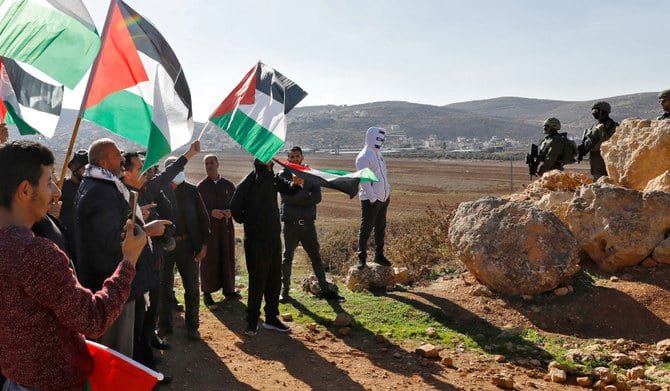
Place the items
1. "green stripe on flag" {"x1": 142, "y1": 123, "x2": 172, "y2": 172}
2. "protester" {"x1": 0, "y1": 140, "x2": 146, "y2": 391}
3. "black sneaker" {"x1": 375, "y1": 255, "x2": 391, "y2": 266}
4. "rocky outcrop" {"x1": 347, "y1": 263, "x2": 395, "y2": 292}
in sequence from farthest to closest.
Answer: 1. "black sneaker" {"x1": 375, "y1": 255, "x2": 391, "y2": 266}
2. "rocky outcrop" {"x1": 347, "y1": 263, "x2": 395, "y2": 292}
3. "green stripe on flag" {"x1": 142, "y1": 123, "x2": 172, "y2": 172}
4. "protester" {"x1": 0, "y1": 140, "x2": 146, "y2": 391}

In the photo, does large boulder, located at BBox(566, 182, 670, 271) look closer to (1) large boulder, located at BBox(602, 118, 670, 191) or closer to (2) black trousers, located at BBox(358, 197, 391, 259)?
(1) large boulder, located at BBox(602, 118, 670, 191)

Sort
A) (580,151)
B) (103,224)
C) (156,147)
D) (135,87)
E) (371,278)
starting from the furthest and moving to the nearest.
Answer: (580,151)
(371,278)
(135,87)
(156,147)
(103,224)

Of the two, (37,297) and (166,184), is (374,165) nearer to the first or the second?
(166,184)

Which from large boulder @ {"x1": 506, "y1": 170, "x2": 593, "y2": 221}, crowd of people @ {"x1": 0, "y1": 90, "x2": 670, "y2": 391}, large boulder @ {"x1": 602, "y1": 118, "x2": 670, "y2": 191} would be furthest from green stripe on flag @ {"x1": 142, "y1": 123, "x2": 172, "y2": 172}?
large boulder @ {"x1": 602, "y1": 118, "x2": 670, "y2": 191}

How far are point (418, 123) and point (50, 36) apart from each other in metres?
134

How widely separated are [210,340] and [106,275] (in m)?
2.46

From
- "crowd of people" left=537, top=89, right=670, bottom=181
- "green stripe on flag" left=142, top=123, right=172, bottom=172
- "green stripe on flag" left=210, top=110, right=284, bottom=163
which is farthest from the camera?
Answer: "crowd of people" left=537, top=89, right=670, bottom=181

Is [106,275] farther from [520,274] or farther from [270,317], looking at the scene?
[520,274]

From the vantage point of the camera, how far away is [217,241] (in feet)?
24.3

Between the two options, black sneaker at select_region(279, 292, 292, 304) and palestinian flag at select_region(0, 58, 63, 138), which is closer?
palestinian flag at select_region(0, 58, 63, 138)

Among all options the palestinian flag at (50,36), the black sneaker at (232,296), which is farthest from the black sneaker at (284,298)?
the palestinian flag at (50,36)

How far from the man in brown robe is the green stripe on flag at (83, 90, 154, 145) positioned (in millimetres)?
3244

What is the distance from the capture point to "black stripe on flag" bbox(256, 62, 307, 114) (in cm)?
550

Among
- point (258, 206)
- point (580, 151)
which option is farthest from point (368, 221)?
point (580, 151)
